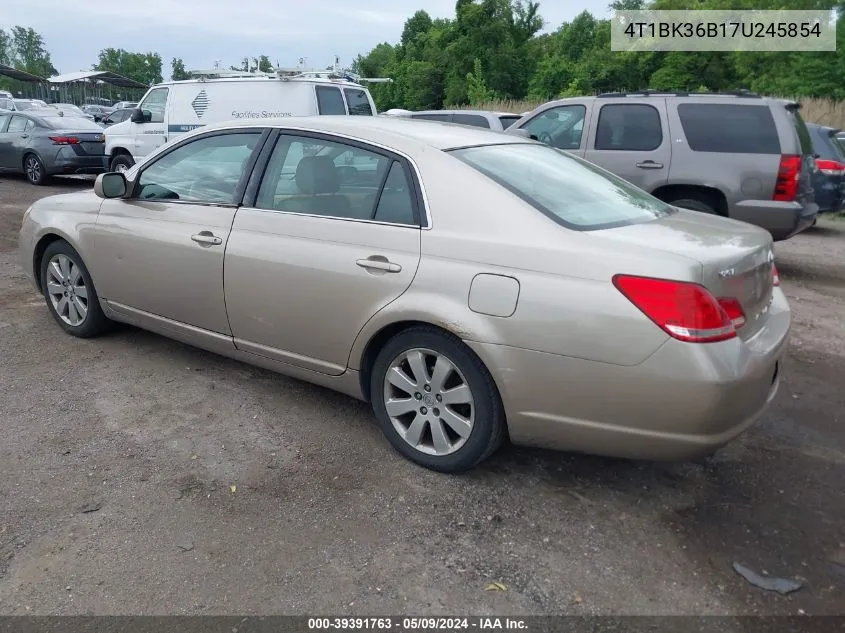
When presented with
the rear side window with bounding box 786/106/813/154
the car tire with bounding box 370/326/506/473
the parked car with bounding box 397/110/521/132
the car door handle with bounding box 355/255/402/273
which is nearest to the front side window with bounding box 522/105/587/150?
the rear side window with bounding box 786/106/813/154

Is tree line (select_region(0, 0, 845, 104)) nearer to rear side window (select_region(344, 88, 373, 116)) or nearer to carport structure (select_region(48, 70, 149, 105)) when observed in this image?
carport structure (select_region(48, 70, 149, 105))

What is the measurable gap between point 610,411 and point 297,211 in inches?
77.8

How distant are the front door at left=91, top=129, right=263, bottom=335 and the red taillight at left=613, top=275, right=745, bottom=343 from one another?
7.72ft

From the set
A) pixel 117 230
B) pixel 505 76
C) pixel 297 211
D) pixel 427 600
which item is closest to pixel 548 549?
pixel 427 600

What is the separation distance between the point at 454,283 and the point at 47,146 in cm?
1409

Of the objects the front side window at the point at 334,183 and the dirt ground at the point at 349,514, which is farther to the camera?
the front side window at the point at 334,183

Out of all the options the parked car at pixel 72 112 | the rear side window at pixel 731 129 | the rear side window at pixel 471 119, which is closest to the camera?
the rear side window at pixel 731 129

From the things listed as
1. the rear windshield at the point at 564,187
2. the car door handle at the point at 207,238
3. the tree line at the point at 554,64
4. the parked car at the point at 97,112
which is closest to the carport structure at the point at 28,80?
the parked car at the point at 97,112

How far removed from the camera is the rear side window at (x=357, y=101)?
11829 mm

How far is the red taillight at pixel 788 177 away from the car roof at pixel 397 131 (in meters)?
4.23

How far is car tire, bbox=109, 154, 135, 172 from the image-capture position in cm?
1430

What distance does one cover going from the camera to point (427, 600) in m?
2.66

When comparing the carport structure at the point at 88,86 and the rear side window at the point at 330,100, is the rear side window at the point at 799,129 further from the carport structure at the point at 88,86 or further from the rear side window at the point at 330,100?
the carport structure at the point at 88,86

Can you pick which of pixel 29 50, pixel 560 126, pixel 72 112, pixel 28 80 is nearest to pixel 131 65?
pixel 29 50
